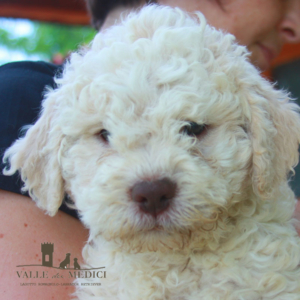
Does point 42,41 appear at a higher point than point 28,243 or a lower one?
higher

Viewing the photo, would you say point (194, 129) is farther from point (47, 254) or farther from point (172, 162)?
point (47, 254)

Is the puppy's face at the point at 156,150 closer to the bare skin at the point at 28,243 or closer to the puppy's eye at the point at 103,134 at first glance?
the puppy's eye at the point at 103,134

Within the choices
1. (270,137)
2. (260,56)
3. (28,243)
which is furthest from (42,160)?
(260,56)

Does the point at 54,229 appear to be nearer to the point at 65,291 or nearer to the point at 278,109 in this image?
the point at 65,291

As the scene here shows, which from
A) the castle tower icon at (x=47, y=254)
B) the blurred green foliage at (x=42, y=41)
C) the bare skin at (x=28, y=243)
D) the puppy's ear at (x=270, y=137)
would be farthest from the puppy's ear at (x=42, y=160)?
the blurred green foliage at (x=42, y=41)

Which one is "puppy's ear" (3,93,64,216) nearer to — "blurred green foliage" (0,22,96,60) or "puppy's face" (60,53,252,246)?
"puppy's face" (60,53,252,246)

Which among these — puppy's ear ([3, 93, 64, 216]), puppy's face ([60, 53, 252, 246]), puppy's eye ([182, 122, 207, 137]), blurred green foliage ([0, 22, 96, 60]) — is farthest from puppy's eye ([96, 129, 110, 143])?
blurred green foliage ([0, 22, 96, 60])

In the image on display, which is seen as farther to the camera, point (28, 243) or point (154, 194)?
point (28, 243)

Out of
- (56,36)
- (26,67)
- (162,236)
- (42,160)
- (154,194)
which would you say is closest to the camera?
(154,194)

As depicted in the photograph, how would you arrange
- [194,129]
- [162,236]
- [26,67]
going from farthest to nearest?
1. [26,67]
2. [194,129]
3. [162,236]
